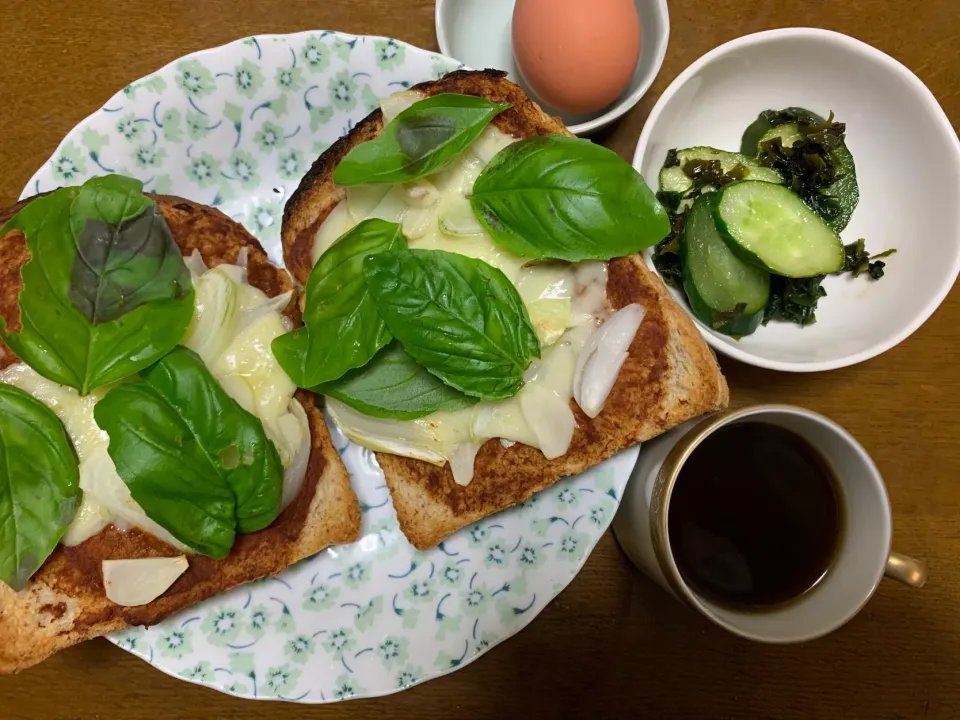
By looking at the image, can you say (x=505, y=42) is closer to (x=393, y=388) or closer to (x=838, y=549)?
(x=393, y=388)

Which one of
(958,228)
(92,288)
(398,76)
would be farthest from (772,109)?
(92,288)

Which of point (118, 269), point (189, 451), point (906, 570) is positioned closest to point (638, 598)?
point (906, 570)

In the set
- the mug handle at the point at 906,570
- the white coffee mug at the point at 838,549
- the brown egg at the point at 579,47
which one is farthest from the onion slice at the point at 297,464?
the mug handle at the point at 906,570

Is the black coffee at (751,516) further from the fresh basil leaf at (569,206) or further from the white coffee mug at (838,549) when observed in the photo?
the fresh basil leaf at (569,206)

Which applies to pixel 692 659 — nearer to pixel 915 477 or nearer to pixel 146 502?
pixel 915 477

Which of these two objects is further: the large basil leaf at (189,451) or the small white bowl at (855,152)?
the small white bowl at (855,152)

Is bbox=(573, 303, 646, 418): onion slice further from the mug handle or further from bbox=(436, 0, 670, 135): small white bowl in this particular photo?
the mug handle

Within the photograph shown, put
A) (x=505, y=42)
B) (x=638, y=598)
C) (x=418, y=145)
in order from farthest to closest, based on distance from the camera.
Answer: (x=505, y=42) → (x=638, y=598) → (x=418, y=145)
